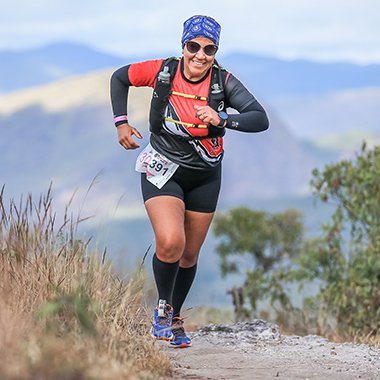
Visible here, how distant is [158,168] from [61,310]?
155 centimetres

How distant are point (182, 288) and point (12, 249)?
1.35 m

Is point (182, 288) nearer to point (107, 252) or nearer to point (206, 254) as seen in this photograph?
point (107, 252)

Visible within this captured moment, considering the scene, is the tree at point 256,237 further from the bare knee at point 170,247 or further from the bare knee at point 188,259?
the bare knee at point 170,247

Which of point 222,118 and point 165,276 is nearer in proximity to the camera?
point 222,118

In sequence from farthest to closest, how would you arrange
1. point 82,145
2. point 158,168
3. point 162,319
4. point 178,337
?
point 82,145 → point 178,337 → point 162,319 → point 158,168

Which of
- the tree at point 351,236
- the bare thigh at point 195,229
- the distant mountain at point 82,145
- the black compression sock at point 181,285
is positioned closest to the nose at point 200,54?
the bare thigh at point 195,229

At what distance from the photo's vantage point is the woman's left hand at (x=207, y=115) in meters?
6.57

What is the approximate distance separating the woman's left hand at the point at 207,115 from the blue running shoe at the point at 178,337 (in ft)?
4.93

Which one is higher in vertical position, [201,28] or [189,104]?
[201,28]

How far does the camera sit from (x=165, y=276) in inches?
279

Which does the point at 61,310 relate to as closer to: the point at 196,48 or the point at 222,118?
the point at 222,118

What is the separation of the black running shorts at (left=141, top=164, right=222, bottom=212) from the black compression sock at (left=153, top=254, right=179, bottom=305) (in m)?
0.41

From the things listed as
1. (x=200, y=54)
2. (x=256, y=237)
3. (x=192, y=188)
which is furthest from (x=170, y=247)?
(x=256, y=237)

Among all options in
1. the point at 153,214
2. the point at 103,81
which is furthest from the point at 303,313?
the point at 103,81
